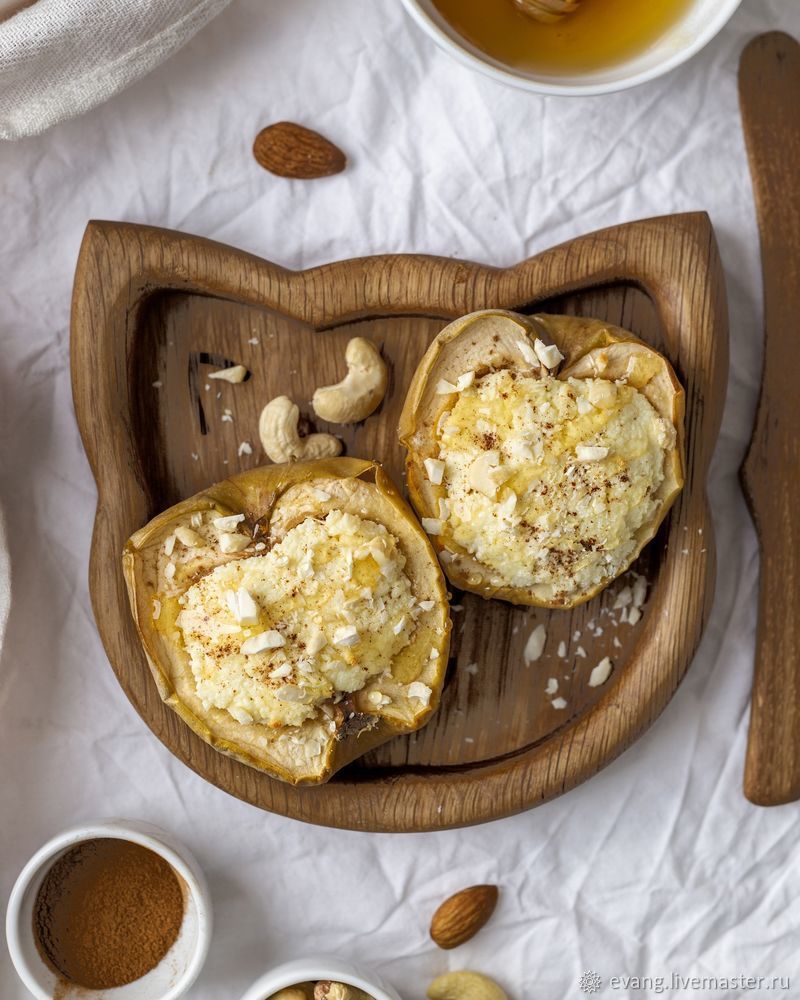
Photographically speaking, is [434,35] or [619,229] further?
[619,229]

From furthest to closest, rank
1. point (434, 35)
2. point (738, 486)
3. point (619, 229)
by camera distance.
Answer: point (738, 486) → point (619, 229) → point (434, 35)

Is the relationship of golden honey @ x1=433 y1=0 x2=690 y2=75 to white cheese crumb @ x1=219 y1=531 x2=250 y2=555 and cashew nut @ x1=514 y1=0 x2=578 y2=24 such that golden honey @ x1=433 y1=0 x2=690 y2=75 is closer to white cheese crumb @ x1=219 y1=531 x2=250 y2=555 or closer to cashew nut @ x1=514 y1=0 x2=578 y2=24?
cashew nut @ x1=514 y1=0 x2=578 y2=24

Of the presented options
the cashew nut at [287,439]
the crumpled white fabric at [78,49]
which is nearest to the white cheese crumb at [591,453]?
the cashew nut at [287,439]

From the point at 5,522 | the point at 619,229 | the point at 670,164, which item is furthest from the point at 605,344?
the point at 5,522

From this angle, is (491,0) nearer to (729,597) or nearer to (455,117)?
(455,117)

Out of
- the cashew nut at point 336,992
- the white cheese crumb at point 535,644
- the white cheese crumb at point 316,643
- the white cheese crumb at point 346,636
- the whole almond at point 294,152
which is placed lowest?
the cashew nut at point 336,992

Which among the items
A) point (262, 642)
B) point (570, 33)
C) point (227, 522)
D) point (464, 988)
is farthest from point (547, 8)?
point (464, 988)

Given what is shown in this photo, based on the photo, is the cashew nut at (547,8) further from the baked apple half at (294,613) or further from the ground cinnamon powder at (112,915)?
the ground cinnamon powder at (112,915)
